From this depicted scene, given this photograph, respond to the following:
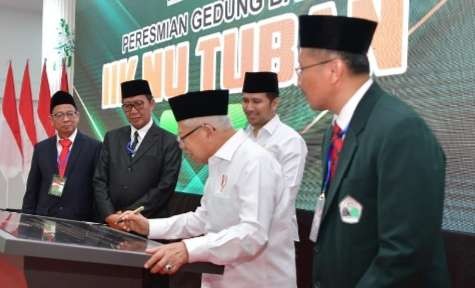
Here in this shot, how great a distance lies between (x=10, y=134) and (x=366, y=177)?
6718 mm

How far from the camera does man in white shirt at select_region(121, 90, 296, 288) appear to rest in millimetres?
1920

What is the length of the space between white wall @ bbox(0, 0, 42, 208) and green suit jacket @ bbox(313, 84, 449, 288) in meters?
9.51

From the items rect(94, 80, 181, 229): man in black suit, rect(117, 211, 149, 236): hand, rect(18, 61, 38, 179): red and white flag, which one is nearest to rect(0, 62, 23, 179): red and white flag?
rect(18, 61, 38, 179): red and white flag

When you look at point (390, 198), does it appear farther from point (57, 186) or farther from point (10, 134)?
point (10, 134)

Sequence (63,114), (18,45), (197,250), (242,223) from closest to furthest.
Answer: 1. (197,250)
2. (242,223)
3. (63,114)
4. (18,45)

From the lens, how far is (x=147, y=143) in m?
3.77

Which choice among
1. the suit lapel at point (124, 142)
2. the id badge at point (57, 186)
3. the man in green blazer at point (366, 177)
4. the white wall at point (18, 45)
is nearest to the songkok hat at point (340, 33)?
the man in green blazer at point (366, 177)

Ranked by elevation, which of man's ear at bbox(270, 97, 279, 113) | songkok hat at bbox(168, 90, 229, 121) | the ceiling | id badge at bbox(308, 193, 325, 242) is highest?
the ceiling

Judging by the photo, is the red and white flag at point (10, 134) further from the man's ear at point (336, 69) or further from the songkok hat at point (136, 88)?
the man's ear at point (336, 69)

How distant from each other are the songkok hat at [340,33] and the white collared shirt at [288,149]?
1.90m

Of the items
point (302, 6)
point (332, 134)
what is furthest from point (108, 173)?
point (332, 134)

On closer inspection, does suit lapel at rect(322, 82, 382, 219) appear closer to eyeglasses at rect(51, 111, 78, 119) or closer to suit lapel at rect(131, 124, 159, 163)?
suit lapel at rect(131, 124, 159, 163)

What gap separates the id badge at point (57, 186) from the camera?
384 cm

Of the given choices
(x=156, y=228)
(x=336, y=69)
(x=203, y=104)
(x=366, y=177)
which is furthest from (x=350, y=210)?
(x=156, y=228)
